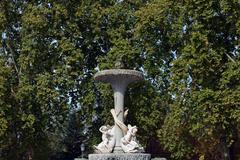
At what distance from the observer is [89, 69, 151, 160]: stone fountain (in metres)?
21.5

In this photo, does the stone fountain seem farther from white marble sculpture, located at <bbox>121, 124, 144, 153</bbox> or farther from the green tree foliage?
the green tree foliage

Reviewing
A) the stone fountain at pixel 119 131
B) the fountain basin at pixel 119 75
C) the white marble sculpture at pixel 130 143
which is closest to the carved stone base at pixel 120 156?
the stone fountain at pixel 119 131

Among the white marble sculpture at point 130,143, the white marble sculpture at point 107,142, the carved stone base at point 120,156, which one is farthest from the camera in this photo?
the white marble sculpture at point 107,142

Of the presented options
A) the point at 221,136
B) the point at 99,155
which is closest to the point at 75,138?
the point at 221,136

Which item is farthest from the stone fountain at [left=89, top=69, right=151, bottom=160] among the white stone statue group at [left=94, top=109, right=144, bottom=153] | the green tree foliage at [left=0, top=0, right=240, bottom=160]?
the green tree foliage at [left=0, top=0, right=240, bottom=160]

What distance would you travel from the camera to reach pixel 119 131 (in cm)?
2217

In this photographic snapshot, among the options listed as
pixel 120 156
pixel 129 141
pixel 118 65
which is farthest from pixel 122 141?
pixel 118 65

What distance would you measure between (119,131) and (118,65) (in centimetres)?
859

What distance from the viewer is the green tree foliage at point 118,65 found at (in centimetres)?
2886

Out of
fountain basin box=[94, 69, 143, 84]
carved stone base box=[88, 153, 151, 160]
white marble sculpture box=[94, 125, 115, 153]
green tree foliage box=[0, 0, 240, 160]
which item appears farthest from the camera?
green tree foliage box=[0, 0, 240, 160]

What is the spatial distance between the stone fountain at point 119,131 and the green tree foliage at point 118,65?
6849 millimetres

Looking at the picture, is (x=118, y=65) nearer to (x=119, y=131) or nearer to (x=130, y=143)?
(x=119, y=131)

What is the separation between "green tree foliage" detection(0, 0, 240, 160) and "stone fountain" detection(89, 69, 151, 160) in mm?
6849

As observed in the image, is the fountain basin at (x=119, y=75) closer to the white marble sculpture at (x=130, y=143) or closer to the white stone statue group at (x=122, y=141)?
the white stone statue group at (x=122, y=141)
